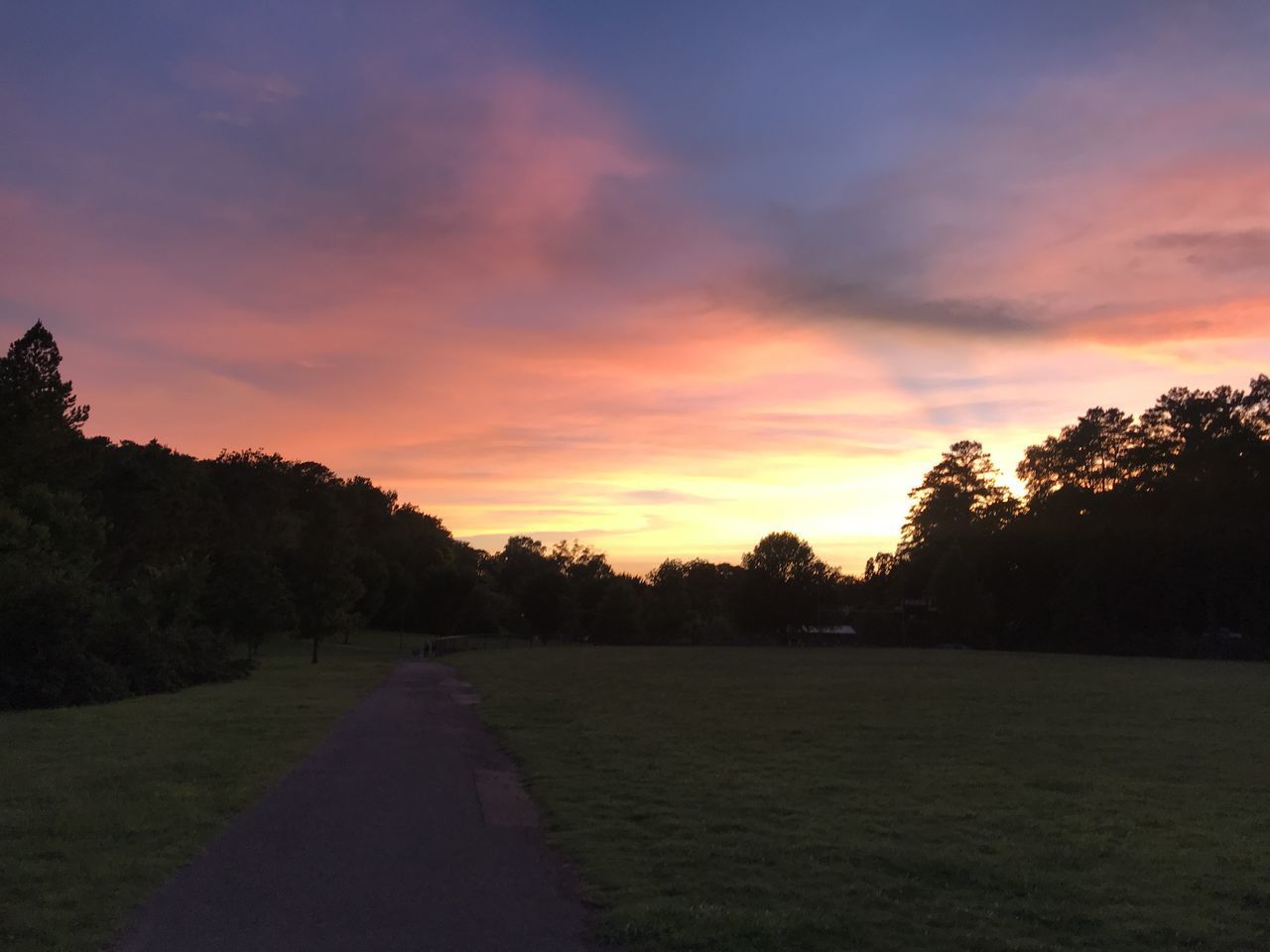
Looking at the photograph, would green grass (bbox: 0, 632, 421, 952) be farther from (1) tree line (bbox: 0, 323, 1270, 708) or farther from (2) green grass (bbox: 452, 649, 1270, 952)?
(1) tree line (bbox: 0, 323, 1270, 708)

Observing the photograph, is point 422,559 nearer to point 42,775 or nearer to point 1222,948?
point 42,775

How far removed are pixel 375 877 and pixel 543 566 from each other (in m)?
127

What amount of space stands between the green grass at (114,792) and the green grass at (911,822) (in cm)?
349

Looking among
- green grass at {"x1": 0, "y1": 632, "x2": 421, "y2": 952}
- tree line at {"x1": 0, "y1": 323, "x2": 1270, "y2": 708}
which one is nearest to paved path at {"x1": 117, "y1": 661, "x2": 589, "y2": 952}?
green grass at {"x1": 0, "y1": 632, "x2": 421, "y2": 952}

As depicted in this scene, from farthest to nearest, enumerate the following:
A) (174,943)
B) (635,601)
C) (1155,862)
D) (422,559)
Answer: (422,559)
(635,601)
(1155,862)
(174,943)

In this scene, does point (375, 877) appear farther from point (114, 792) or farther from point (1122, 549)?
point (1122, 549)

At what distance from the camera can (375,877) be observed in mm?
8148

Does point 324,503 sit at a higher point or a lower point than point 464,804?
higher

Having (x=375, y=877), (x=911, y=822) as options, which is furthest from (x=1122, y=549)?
(x=375, y=877)

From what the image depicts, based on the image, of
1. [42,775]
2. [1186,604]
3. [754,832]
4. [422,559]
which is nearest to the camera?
[754,832]

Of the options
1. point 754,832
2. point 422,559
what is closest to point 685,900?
point 754,832

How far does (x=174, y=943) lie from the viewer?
636 centimetres

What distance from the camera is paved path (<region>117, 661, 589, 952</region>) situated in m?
6.55

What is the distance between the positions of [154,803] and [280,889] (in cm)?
425
